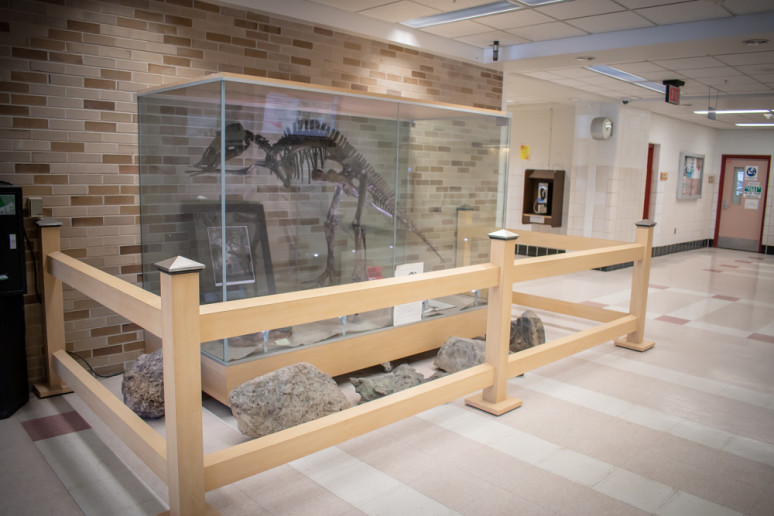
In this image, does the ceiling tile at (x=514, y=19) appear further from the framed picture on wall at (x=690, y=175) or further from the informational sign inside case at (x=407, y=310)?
the framed picture on wall at (x=690, y=175)

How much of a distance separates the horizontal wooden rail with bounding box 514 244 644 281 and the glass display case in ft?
3.66

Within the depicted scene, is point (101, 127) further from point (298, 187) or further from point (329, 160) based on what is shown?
point (329, 160)

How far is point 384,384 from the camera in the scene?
3.68 metres

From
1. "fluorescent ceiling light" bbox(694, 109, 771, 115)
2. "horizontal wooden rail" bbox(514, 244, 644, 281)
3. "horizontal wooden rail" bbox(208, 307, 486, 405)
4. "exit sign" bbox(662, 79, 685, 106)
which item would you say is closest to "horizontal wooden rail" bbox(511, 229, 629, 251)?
"horizontal wooden rail" bbox(514, 244, 644, 281)

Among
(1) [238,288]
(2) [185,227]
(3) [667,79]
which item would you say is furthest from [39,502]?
(3) [667,79]

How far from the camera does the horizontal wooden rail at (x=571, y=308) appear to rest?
5.22 m

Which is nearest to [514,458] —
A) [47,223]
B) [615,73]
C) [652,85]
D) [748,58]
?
[47,223]

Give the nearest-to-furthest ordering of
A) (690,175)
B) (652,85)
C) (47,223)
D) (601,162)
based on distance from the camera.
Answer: (47,223)
(652,85)
(601,162)
(690,175)

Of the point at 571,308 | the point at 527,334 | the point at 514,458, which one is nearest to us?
the point at 514,458

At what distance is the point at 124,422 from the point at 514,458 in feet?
6.24

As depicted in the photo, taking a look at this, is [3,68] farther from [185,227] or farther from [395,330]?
[395,330]

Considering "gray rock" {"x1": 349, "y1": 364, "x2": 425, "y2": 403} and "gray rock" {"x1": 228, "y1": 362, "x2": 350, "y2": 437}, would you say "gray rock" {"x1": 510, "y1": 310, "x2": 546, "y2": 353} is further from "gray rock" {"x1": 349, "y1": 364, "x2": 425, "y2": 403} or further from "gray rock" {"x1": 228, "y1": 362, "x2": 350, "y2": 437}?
"gray rock" {"x1": 228, "y1": 362, "x2": 350, "y2": 437}

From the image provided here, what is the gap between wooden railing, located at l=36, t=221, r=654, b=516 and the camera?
2068 millimetres

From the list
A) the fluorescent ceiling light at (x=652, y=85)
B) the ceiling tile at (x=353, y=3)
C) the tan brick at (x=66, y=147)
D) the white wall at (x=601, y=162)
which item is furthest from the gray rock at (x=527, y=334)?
the white wall at (x=601, y=162)
